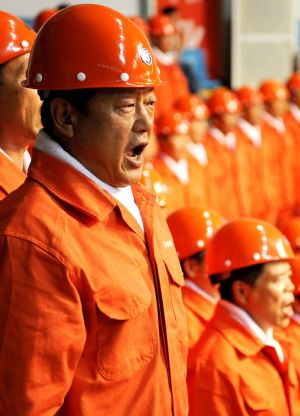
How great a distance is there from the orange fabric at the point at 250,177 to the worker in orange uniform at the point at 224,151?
0.21ft

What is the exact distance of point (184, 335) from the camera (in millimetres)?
2111

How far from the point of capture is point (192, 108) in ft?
24.4

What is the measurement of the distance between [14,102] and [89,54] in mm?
778

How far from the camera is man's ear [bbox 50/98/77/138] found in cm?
191

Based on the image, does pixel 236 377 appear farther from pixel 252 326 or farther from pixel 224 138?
pixel 224 138

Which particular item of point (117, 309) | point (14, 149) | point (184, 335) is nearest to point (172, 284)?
point (184, 335)

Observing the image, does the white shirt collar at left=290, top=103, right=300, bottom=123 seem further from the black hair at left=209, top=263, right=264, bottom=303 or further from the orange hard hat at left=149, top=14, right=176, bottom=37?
the black hair at left=209, top=263, right=264, bottom=303

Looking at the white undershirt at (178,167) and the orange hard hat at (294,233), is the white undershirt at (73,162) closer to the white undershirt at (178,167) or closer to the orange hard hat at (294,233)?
the orange hard hat at (294,233)

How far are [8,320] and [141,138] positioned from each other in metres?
0.49

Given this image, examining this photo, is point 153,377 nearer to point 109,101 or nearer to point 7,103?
point 109,101

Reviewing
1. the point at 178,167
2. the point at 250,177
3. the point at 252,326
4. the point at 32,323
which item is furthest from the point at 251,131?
the point at 32,323

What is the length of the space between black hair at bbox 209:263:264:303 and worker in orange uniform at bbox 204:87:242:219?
4.38 m

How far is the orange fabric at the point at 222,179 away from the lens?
7621mm

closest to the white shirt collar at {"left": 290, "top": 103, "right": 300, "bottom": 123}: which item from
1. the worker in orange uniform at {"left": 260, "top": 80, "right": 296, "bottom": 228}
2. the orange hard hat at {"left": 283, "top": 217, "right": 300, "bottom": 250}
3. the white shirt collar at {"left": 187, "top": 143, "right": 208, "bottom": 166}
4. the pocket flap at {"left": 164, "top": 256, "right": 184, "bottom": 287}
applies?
the worker in orange uniform at {"left": 260, "top": 80, "right": 296, "bottom": 228}
